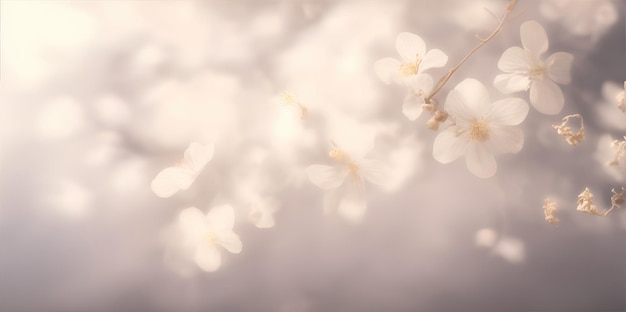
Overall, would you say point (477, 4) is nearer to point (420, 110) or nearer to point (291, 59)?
point (420, 110)

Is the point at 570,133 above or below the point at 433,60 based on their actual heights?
below

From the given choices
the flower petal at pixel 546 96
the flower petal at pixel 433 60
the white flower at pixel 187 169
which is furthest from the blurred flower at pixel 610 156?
the white flower at pixel 187 169

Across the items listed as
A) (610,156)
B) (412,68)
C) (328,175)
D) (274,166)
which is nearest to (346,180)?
(328,175)

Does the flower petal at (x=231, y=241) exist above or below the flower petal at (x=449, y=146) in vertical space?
below

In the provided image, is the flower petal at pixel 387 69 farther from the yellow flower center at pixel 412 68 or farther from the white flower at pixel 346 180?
the white flower at pixel 346 180

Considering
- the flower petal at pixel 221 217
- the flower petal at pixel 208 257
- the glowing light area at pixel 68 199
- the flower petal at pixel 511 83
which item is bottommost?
the flower petal at pixel 208 257

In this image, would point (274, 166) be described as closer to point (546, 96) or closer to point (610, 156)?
point (546, 96)
